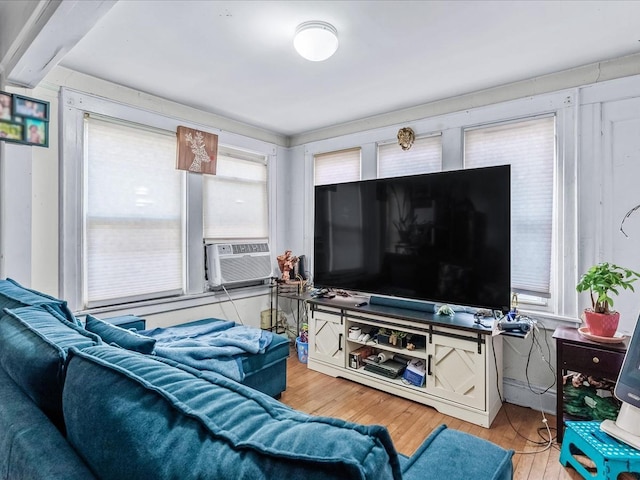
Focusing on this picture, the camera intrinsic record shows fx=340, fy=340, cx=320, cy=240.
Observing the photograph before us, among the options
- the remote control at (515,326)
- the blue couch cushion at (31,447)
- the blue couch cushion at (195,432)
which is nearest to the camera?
the blue couch cushion at (195,432)

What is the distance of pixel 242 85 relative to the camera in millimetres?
2744

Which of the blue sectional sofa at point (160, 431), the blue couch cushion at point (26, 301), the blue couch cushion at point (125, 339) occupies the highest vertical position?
the blue couch cushion at point (26, 301)

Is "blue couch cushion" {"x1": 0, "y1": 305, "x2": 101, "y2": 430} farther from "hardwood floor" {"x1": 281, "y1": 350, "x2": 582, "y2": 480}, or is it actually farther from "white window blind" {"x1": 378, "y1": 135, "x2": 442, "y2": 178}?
"white window blind" {"x1": 378, "y1": 135, "x2": 442, "y2": 178}

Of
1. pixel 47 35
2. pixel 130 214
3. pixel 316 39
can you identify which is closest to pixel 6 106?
pixel 47 35

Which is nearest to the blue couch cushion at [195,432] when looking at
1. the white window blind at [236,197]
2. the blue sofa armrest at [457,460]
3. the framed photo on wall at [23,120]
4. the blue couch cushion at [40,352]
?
the blue couch cushion at [40,352]

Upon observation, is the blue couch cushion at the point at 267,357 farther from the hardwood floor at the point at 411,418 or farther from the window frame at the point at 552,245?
the window frame at the point at 552,245

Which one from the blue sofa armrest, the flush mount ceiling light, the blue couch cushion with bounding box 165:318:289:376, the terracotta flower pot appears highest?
the flush mount ceiling light

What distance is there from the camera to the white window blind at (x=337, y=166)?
365 centimetres

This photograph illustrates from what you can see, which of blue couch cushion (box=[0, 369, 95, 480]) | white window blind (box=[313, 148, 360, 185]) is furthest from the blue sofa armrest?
white window blind (box=[313, 148, 360, 185])

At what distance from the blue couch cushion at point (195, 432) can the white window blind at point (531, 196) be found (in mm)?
2546

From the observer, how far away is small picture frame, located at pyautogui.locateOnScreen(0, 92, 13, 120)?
1.92 m

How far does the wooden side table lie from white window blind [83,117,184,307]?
9.94 feet

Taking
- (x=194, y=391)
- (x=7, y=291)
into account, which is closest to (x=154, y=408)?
(x=194, y=391)

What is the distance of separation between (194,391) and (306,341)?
2928 mm
